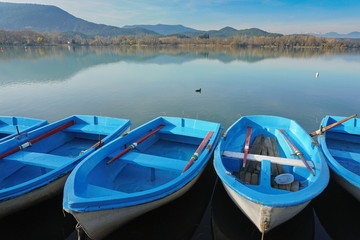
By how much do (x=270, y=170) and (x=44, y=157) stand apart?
532 cm

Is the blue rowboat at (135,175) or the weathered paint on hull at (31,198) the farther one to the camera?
the weathered paint on hull at (31,198)

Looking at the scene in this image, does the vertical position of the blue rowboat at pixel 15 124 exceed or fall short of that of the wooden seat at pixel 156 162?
it exceeds it

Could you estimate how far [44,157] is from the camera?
191 inches

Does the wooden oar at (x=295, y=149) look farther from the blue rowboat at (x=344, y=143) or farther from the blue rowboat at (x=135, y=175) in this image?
the blue rowboat at (x=135, y=175)

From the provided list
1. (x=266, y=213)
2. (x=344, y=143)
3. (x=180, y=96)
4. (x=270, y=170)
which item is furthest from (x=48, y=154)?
(x=180, y=96)

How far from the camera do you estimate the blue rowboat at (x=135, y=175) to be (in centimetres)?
335

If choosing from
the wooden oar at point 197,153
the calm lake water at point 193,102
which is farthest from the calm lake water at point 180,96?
the wooden oar at point 197,153

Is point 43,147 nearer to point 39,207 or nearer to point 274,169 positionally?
point 39,207

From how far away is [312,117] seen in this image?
11414 millimetres

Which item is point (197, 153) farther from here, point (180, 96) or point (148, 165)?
point (180, 96)

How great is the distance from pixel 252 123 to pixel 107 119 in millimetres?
5237

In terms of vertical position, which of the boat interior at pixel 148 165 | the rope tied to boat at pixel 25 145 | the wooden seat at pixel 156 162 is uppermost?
the rope tied to boat at pixel 25 145

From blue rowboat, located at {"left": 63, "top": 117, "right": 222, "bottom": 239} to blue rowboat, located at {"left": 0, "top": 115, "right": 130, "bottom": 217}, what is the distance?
0.62 meters

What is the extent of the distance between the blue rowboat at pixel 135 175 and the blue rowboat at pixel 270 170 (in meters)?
0.77
